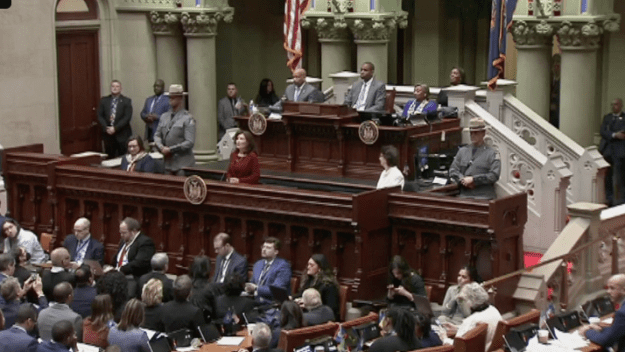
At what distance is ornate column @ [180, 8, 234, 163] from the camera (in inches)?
924

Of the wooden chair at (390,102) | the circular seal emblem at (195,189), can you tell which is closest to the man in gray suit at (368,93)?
the wooden chair at (390,102)

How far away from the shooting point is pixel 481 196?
1488 cm

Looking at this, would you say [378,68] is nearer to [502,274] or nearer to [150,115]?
[150,115]

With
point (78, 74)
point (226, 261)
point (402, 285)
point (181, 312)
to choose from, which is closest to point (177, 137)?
point (226, 261)

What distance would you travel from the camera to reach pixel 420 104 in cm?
1812

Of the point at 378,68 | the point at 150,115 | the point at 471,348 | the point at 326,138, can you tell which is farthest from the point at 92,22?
the point at 471,348

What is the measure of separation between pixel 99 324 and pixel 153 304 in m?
0.72

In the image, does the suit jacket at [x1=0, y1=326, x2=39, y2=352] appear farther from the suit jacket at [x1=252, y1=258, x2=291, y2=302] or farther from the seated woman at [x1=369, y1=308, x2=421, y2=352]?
the suit jacket at [x1=252, y1=258, x2=291, y2=302]

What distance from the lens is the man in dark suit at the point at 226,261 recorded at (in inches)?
543

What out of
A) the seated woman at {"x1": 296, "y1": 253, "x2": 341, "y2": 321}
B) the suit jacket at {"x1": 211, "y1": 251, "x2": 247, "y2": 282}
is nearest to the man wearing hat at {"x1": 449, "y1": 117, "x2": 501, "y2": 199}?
the seated woman at {"x1": 296, "y1": 253, "x2": 341, "y2": 321}

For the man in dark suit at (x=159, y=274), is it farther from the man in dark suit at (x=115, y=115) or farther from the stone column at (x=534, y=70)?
the stone column at (x=534, y=70)

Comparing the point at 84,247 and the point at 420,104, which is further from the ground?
the point at 420,104

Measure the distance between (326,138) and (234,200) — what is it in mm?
3347

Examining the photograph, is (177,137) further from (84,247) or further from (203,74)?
(203,74)
